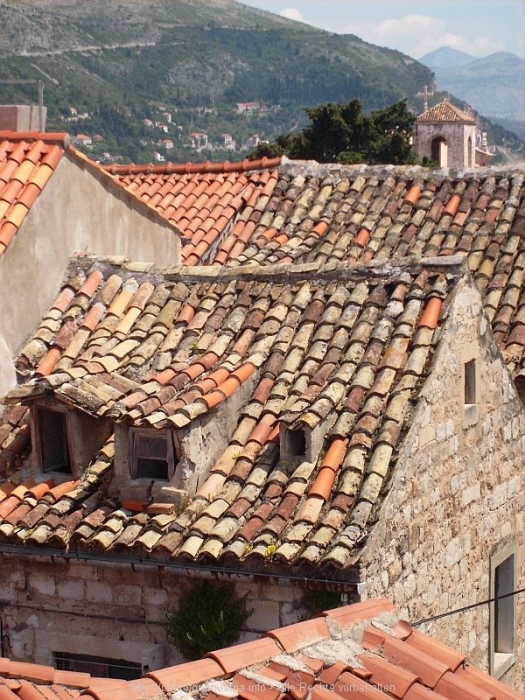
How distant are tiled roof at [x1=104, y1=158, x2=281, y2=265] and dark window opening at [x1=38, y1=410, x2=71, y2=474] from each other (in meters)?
6.02

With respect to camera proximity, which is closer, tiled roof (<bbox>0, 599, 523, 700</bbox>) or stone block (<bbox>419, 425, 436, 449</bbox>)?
tiled roof (<bbox>0, 599, 523, 700</bbox>)

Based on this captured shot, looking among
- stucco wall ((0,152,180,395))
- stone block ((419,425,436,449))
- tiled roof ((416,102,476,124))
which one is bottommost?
stone block ((419,425,436,449))

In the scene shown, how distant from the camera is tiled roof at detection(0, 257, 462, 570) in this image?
10.0 m

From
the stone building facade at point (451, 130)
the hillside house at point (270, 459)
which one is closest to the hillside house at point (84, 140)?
the stone building facade at point (451, 130)

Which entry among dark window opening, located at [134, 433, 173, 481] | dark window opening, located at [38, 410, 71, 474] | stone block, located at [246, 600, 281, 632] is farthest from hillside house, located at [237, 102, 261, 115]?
stone block, located at [246, 600, 281, 632]

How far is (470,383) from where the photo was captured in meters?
11.5

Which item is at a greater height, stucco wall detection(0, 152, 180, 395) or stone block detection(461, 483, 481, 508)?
stucco wall detection(0, 152, 180, 395)

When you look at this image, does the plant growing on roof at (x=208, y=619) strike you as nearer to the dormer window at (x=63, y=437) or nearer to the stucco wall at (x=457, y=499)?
the stucco wall at (x=457, y=499)

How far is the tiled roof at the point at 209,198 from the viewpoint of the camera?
1773 centimetres

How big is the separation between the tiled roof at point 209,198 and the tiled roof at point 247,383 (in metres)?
4.78

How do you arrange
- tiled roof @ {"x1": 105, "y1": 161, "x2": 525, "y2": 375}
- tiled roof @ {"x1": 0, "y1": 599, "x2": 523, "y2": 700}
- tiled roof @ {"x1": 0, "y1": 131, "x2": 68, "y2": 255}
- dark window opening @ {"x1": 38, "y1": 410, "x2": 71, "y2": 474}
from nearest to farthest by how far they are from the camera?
tiled roof @ {"x1": 0, "y1": 599, "x2": 523, "y2": 700}, dark window opening @ {"x1": 38, "y1": 410, "x2": 71, "y2": 474}, tiled roof @ {"x1": 0, "y1": 131, "x2": 68, "y2": 255}, tiled roof @ {"x1": 105, "y1": 161, "x2": 525, "y2": 375}

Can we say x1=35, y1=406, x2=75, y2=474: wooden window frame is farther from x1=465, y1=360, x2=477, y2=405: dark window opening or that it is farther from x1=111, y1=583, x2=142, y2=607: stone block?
x1=465, y1=360, x2=477, y2=405: dark window opening

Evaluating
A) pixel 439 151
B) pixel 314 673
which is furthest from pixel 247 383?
pixel 439 151

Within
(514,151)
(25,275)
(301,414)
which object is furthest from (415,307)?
(514,151)
